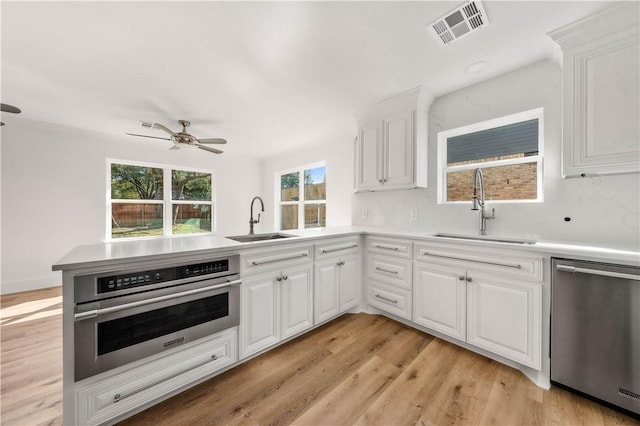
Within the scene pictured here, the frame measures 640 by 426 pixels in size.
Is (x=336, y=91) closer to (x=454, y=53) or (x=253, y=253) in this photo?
(x=454, y=53)

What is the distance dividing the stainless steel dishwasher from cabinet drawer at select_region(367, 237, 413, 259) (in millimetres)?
1006

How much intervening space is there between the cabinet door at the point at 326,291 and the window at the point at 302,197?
191 centimetres

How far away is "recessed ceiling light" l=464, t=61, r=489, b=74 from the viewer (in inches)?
81.7

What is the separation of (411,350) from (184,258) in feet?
6.16

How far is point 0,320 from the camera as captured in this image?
254cm

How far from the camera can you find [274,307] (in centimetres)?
193

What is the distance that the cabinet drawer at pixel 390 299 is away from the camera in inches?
91.0

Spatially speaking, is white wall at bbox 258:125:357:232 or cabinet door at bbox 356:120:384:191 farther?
white wall at bbox 258:125:357:232

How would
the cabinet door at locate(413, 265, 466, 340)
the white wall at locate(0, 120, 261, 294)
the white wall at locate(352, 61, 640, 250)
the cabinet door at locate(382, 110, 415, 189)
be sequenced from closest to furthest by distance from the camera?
the white wall at locate(352, 61, 640, 250), the cabinet door at locate(413, 265, 466, 340), the cabinet door at locate(382, 110, 415, 189), the white wall at locate(0, 120, 261, 294)

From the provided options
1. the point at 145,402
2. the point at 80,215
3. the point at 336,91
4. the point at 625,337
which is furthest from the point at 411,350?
the point at 80,215

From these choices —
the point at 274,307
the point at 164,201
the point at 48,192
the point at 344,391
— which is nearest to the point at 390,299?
the point at 344,391

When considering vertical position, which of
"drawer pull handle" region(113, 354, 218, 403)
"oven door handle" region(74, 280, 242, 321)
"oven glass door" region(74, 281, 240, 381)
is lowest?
"drawer pull handle" region(113, 354, 218, 403)

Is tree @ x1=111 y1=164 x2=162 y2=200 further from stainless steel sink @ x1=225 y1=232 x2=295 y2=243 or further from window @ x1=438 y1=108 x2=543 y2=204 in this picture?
window @ x1=438 y1=108 x2=543 y2=204

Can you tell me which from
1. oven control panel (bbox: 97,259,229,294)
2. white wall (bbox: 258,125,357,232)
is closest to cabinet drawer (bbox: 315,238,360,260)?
oven control panel (bbox: 97,259,229,294)
